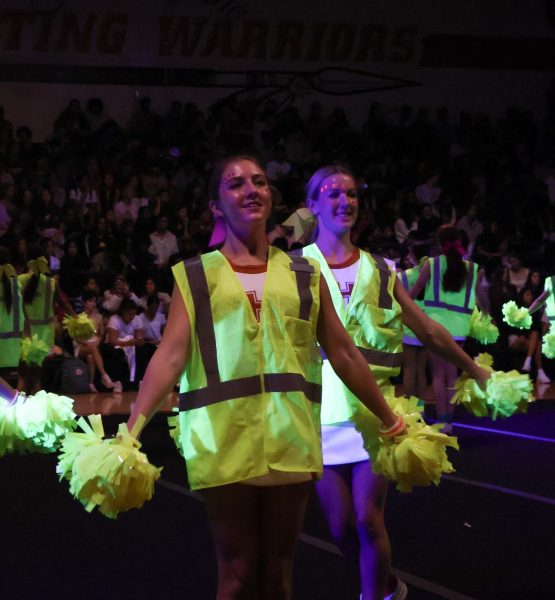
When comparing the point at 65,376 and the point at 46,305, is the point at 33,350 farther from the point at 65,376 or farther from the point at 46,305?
the point at 65,376

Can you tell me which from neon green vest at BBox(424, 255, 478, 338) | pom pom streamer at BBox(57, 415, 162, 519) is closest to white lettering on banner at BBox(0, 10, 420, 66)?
neon green vest at BBox(424, 255, 478, 338)

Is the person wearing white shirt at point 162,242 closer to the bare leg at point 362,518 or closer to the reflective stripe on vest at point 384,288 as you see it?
the reflective stripe on vest at point 384,288

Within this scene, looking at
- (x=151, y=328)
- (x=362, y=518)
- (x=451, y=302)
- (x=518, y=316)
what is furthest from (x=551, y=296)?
(x=362, y=518)

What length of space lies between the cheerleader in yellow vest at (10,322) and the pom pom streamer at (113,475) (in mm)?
6415

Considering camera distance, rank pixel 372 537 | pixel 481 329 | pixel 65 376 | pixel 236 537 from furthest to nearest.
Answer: pixel 65 376 → pixel 481 329 → pixel 372 537 → pixel 236 537

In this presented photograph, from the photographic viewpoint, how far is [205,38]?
60.3 feet

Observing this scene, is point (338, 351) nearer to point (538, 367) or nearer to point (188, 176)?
point (538, 367)

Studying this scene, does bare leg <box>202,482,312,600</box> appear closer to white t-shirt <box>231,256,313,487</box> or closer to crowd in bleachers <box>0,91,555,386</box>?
white t-shirt <box>231,256,313,487</box>

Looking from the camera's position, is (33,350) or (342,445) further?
(33,350)

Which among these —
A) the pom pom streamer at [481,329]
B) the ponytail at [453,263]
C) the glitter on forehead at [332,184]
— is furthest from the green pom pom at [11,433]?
the ponytail at [453,263]

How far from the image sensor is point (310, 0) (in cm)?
1919

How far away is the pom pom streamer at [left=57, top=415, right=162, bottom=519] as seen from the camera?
9.46 feet

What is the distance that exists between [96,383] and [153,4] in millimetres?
8273

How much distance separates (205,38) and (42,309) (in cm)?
943
